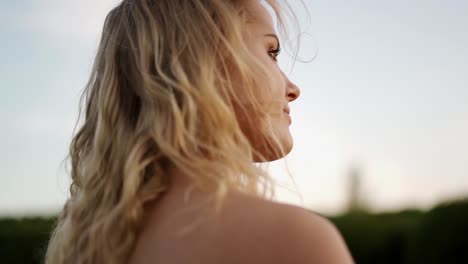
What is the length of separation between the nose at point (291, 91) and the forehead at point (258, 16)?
233 mm

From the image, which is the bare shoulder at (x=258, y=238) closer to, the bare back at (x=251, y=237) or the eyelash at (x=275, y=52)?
the bare back at (x=251, y=237)

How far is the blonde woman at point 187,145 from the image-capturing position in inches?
67.4

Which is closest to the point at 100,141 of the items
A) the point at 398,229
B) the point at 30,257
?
the point at 398,229

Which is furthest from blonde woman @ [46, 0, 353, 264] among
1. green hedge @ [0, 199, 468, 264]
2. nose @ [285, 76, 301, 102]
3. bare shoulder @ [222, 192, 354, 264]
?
green hedge @ [0, 199, 468, 264]

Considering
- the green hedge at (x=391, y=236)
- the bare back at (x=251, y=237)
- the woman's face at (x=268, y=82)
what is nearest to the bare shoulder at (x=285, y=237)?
the bare back at (x=251, y=237)

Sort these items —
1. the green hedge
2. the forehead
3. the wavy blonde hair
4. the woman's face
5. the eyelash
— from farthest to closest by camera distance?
1. the green hedge
2. the eyelash
3. the forehead
4. the woman's face
5. the wavy blonde hair

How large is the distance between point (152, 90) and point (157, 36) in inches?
9.1

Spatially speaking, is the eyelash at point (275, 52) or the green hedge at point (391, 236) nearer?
the eyelash at point (275, 52)

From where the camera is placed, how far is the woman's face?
2.18 meters

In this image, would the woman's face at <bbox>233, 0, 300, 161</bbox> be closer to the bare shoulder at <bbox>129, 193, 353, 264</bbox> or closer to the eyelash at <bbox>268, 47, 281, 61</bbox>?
the eyelash at <bbox>268, 47, 281, 61</bbox>

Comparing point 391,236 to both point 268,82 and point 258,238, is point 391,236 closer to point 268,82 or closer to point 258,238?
Result: point 268,82

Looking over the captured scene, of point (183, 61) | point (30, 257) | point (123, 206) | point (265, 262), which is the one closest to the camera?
point (265, 262)

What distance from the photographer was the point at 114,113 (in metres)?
2.13

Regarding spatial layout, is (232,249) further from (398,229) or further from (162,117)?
(398,229)
